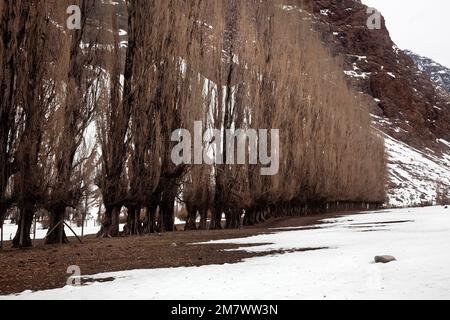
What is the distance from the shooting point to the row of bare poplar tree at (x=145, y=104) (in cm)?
1480

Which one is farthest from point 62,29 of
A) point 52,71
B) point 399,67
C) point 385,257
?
point 399,67

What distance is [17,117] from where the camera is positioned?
14484mm

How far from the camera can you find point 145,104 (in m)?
19.8

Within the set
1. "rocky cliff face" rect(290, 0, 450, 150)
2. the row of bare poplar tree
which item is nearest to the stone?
the row of bare poplar tree

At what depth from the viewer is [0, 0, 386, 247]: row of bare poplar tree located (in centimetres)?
1480

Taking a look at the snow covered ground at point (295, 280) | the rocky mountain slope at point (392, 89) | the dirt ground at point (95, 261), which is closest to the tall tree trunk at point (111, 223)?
the dirt ground at point (95, 261)

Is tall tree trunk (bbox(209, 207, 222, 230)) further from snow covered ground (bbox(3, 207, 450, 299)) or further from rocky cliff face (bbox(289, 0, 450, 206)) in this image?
rocky cliff face (bbox(289, 0, 450, 206))

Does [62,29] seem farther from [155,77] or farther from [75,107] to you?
[155,77]

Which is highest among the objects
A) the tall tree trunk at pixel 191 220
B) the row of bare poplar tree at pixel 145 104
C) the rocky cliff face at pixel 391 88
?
the rocky cliff face at pixel 391 88

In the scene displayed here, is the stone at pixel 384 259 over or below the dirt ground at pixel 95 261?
over

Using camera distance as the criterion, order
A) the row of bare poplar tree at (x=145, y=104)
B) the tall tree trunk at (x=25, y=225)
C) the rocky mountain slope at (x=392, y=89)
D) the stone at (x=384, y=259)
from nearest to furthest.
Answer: the stone at (x=384, y=259) < the row of bare poplar tree at (x=145, y=104) < the tall tree trunk at (x=25, y=225) < the rocky mountain slope at (x=392, y=89)

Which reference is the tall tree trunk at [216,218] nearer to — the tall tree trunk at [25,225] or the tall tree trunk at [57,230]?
the tall tree trunk at [57,230]

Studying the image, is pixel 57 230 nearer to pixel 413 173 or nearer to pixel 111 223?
pixel 111 223

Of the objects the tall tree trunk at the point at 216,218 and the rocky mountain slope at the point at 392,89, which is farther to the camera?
the rocky mountain slope at the point at 392,89
